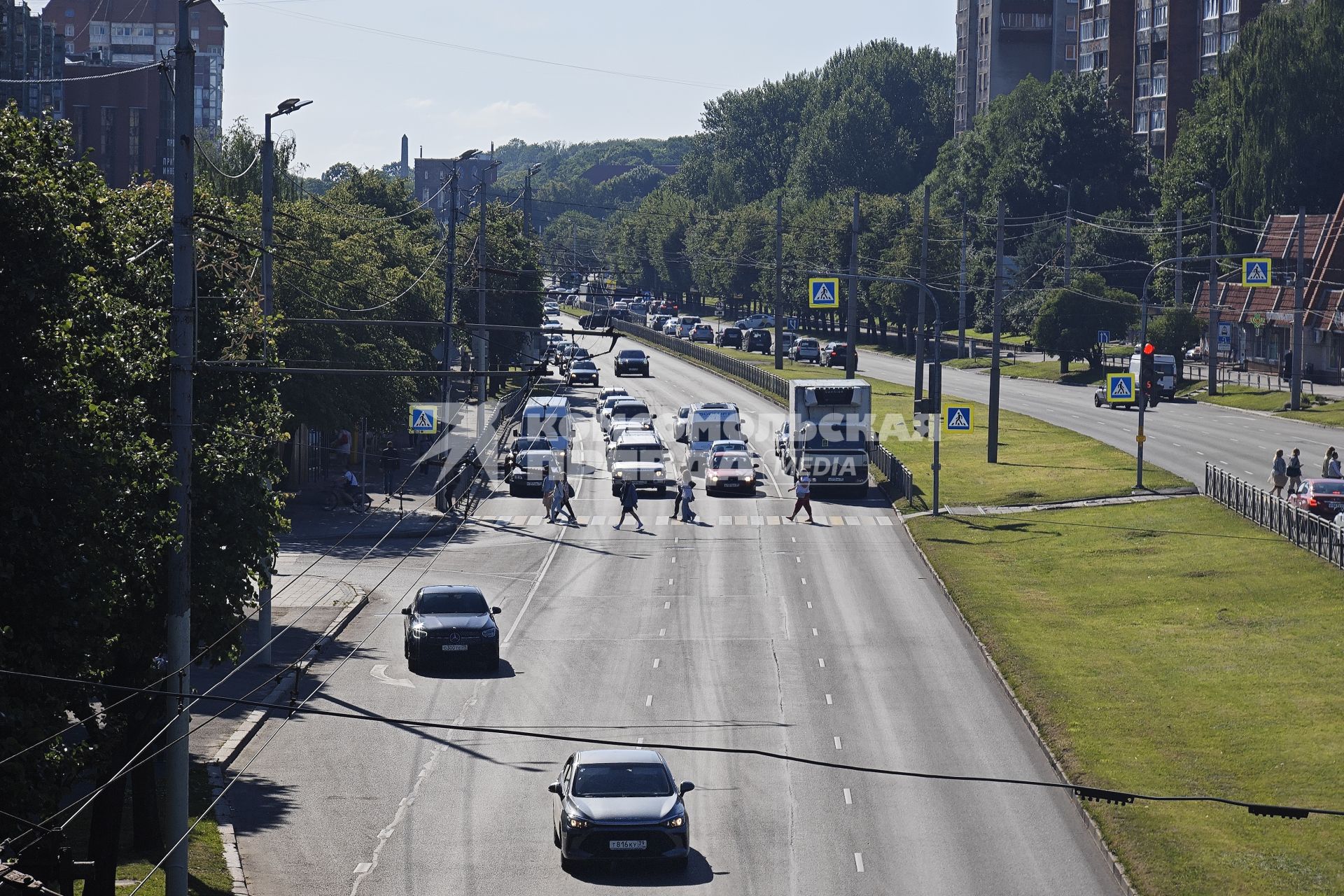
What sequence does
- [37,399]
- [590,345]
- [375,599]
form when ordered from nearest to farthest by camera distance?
[37,399] → [375,599] → [590,345]

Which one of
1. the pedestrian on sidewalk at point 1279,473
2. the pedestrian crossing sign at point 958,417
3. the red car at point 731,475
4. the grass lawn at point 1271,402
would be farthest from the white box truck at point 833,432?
the grass lawn at point 1271,402

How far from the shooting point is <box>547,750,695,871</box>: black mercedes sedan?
20.8 metres

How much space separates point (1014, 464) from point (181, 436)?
46.7 metres

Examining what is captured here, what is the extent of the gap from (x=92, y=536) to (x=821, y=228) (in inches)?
4547

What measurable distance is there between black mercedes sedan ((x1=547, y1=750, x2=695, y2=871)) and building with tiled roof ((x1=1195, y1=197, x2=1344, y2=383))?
226ft

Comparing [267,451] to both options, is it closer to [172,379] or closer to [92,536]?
[172,379]

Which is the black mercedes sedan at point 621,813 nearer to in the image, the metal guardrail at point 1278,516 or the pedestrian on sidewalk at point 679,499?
the metal guardrail at point 1278,516

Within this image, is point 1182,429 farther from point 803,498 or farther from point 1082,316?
point 1082,316

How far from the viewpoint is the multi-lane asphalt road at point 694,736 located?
21.2 meters

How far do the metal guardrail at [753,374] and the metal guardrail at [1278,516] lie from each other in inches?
377

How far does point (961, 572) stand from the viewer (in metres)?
42.5

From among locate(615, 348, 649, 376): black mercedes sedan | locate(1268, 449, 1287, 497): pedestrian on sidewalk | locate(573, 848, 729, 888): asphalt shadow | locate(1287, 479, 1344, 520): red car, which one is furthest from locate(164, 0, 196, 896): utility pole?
locate(615, 348, 649, 376): black mercedes sedan

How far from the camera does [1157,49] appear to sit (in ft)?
455

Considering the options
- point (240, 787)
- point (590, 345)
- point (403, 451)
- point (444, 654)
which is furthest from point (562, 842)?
point (590, 345)
